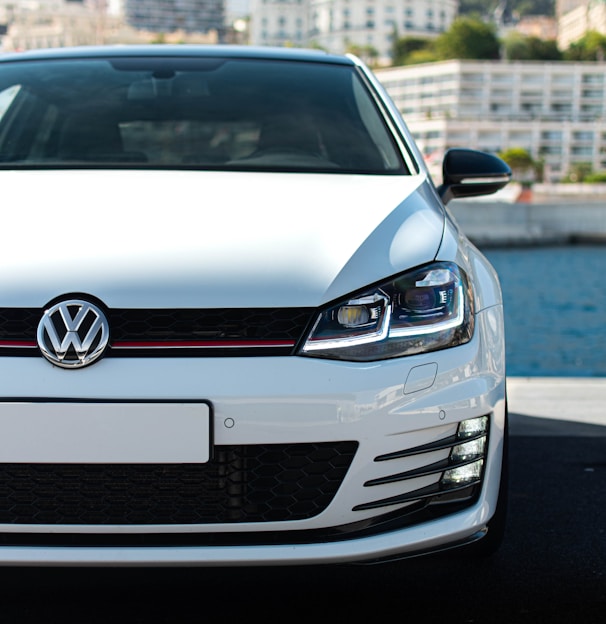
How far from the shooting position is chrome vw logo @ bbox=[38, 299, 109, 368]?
6.01 feet

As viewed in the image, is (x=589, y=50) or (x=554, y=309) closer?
(x=554, y=309)

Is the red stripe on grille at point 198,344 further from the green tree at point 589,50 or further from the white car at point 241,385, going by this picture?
the green tree at point 589,50

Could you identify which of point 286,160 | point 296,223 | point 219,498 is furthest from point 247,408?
point 286,160

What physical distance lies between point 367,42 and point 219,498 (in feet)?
558

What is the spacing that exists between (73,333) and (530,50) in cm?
15511

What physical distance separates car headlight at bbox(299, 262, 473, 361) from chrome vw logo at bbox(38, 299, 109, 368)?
0.34 metres

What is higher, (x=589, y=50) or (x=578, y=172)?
(x=589, y=50)

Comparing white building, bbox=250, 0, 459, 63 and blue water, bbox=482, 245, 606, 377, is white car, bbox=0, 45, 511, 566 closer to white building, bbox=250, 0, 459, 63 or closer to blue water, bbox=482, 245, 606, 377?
blue water, bbox=482, 245, 606, 377

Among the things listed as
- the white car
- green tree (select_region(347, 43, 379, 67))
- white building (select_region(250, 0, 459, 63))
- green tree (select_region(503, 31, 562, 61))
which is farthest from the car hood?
white building (select_region(250, 0, 459, 63))

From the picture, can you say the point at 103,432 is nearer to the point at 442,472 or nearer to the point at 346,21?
the point at 442,472

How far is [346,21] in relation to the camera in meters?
168

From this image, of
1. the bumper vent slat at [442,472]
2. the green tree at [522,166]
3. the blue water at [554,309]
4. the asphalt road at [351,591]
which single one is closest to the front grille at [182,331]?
the bumper vent slat at [442,472]

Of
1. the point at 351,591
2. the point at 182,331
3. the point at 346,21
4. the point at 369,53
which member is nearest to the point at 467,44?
the point at 369,53

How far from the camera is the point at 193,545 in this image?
6.17ft
